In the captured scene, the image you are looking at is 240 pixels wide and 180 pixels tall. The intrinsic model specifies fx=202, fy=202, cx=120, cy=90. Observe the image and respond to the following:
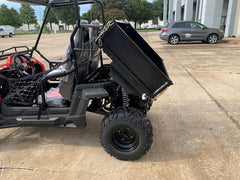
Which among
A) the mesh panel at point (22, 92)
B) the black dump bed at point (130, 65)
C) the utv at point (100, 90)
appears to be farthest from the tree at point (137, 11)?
the black dump bed at point (130, 65)

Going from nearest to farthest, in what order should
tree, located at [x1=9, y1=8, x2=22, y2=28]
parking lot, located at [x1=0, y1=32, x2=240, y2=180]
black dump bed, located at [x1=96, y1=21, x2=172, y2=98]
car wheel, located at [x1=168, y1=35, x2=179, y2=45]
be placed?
black dump bed, located at [x1=96, y1=21, x2=172, y2=98]
parking lot, located at [x1=0, y1=32, x2=240, y2=180]
car wheel, located at [x1=168, y1=35, x2=179, y2=45]
tree, located at [x1=9, y1=8, x2=22, y2=28]

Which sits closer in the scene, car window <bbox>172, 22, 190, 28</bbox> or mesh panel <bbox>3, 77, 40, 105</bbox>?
mesh panel <bbox>3, 77, 40, 105</bbox>

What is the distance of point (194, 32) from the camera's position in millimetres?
14484

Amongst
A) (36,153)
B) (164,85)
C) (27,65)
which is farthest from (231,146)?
(27,65)

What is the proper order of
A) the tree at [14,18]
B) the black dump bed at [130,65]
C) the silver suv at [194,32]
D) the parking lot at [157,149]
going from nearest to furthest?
the black dump bed at [130,65]
the parking lot at [157,149]
the silver suv at [194,32]
the tree at [14,18]

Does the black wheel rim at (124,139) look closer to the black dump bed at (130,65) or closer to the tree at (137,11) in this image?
the black dump bed at (130,65)

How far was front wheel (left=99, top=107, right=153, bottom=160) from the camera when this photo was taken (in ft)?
7.95

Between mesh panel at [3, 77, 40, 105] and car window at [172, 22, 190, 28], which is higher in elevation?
car window at [172, 22, 190, 28]

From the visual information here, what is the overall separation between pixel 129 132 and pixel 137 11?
6930cm

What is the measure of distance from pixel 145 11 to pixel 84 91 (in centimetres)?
7337

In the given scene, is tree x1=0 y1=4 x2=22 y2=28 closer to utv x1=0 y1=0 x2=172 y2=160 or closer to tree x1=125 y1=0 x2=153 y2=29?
tree x1=125 y1=0 x2=153 y2=29

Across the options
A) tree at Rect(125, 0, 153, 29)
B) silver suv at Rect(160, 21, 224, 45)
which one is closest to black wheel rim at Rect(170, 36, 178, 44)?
silver suv at Rect(160, 21, 224, 45)

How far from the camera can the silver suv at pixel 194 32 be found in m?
14.4

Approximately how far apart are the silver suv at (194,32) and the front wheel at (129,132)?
44.7ft
